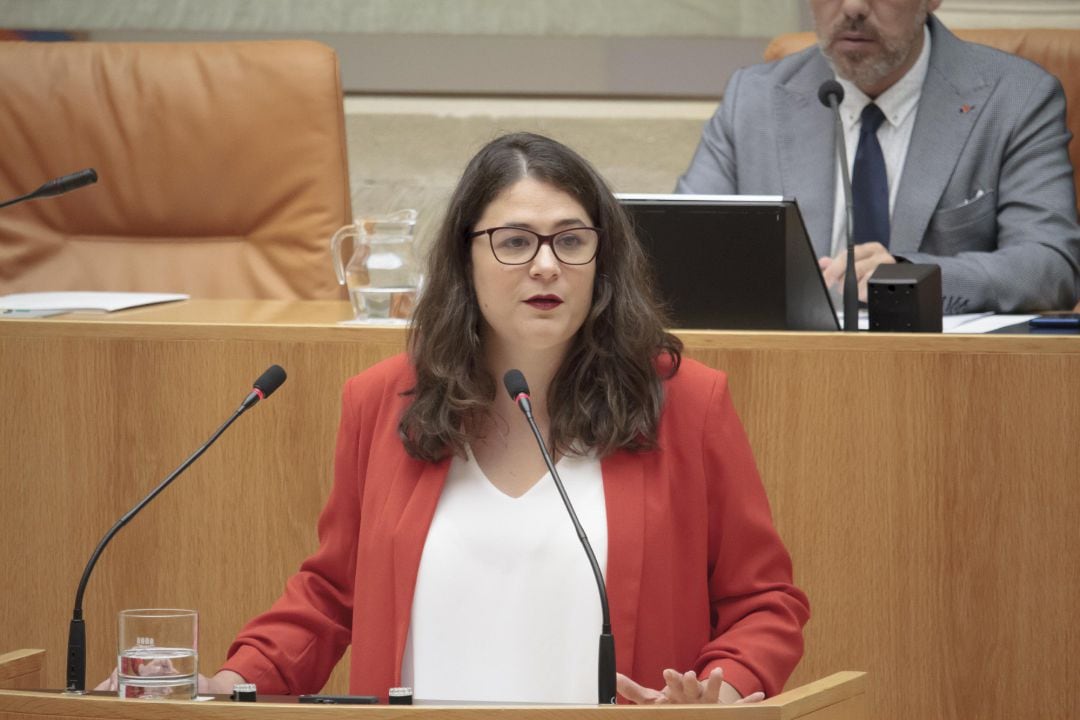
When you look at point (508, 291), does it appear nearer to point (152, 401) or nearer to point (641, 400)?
point (641, 400)

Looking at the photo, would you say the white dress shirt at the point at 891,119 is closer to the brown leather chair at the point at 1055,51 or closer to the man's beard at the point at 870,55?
the man's beard at the point at 870,55

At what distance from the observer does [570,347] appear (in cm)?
177

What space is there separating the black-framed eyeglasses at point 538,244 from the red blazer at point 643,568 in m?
0.18

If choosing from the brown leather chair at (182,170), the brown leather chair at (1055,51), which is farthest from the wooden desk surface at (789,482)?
the brown leather chair at (1055,51)

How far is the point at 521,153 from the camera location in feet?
5.76

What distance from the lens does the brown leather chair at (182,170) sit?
3320mm

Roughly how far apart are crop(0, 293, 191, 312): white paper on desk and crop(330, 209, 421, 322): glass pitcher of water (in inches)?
13.6

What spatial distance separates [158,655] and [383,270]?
1238mm

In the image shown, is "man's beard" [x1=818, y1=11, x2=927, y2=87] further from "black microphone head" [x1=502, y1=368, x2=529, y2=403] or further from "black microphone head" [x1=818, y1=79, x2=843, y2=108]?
"black microphone head" [x1=502, y1=368, x2=529, y2=403]

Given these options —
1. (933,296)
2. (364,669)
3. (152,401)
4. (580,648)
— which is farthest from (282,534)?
(933,296)

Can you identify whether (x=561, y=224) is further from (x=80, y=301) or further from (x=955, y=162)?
(x=955, y=162)

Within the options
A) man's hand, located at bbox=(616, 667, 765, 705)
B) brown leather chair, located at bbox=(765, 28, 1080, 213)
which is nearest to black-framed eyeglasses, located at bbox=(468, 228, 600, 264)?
man's hand, located at bbox=(616, 667, 765, 705)

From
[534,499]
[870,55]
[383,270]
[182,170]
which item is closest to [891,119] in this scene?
[870,55]

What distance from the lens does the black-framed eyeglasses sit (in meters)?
1.71
